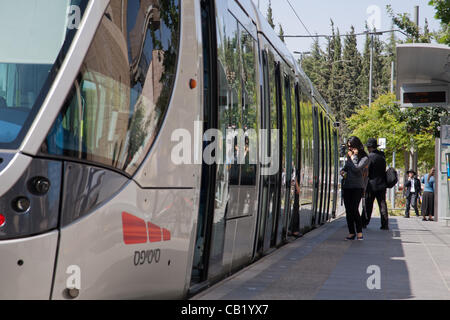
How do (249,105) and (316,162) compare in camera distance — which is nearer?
(249,105)

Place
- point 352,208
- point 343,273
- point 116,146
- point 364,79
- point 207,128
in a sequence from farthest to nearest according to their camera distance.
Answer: point 364,79 → point 352,208 → point 343,273 → point 207,128 → point 116,146

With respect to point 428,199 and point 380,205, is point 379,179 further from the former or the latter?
point 428,199

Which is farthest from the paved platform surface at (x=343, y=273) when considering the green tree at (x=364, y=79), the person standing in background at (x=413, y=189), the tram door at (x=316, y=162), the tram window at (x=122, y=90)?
the green tree at (x=364, y=79)

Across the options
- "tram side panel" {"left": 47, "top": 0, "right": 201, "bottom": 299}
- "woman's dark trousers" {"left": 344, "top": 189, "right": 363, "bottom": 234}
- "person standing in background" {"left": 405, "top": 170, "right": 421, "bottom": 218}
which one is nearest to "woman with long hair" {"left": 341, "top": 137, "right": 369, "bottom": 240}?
"woman's dark trousers" {"left": 344, "top": 189, "right": 363, "bottom": 234}

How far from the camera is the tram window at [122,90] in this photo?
4617 millimetres

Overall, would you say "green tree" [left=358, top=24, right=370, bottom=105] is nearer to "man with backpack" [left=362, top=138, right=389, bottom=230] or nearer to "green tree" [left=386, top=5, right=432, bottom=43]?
"green tree" [left=386, top=5, right=432, bottom=43]

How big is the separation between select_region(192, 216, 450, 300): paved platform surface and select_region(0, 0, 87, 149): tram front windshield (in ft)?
8.57

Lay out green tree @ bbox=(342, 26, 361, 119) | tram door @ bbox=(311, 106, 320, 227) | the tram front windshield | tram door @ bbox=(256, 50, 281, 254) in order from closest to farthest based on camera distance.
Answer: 1. the tram front windshield
2. tram door @ bbox=(256, 50, 281, 254)
3. tram door @ bbox=(311, 106, 320, 227)
4. green tree @ bbox=(342, 26, 361, 119)

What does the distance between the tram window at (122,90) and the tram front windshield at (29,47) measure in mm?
188

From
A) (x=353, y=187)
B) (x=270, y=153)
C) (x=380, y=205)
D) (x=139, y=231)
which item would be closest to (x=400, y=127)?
(x=380, y=205)

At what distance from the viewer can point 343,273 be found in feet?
28.8

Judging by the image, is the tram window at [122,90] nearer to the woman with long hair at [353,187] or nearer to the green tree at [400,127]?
the woman with long hair at [353,187]

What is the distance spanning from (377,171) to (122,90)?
41.1ft

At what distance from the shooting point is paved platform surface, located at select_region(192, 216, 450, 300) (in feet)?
23.5
